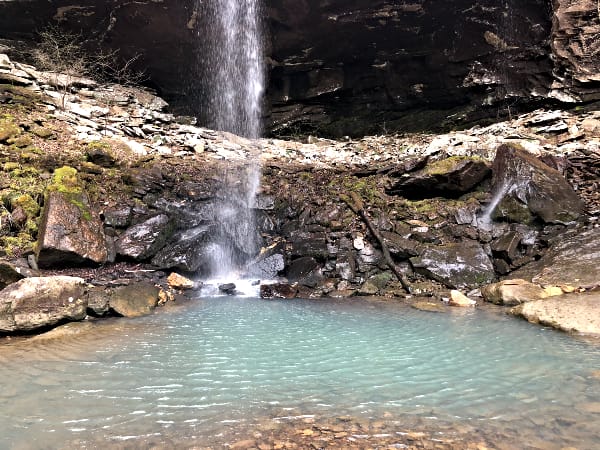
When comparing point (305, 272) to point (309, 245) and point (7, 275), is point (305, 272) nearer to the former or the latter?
point (309, 245)

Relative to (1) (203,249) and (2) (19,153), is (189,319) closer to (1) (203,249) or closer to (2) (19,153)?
(1) (203,249)

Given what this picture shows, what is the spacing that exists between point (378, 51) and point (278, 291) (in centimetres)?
1221

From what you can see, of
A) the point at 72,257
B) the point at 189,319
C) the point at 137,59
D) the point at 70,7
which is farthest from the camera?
the point at 137,59

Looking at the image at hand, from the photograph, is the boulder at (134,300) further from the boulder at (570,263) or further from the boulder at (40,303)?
the boulder at (570,263)

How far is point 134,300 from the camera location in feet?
19.9

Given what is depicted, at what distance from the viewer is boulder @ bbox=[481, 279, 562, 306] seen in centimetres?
594

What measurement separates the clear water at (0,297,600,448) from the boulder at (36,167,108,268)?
8.54 feet

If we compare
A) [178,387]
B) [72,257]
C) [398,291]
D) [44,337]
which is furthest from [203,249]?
[178,387]

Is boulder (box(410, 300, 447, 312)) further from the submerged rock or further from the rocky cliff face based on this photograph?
the rocky cliff face

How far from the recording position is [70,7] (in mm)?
12633

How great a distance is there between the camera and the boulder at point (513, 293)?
5939mm

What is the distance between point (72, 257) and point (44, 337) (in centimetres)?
276

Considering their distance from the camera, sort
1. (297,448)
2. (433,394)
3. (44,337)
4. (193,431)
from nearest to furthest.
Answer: (297,448), (193,431), (433,394), (44,337)

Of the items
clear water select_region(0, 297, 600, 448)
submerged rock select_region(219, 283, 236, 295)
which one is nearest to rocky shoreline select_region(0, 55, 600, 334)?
submerged rock select_region(219, 283, 236, 295)
